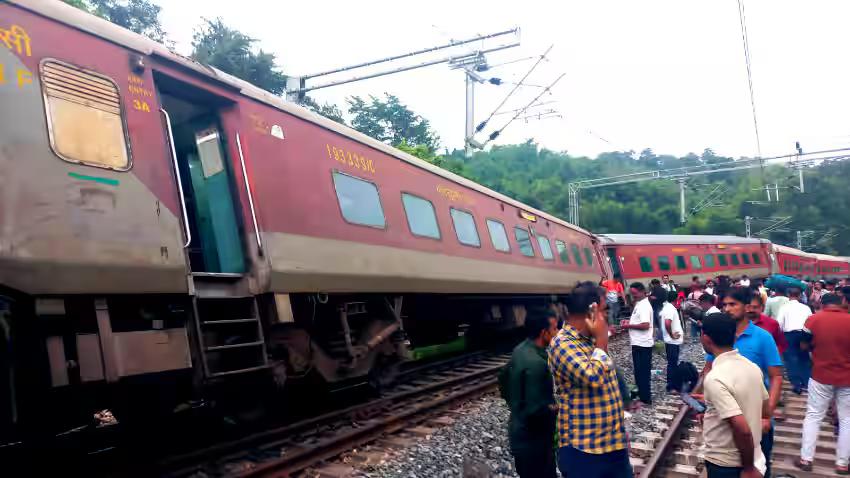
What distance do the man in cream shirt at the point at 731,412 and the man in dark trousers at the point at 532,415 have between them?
2.98ft

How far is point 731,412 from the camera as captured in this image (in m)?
2.91

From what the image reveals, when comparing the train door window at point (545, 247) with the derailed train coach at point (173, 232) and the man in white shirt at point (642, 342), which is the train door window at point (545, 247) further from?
the man in white shirt at point (642, 342)

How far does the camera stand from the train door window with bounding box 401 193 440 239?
7.75 m

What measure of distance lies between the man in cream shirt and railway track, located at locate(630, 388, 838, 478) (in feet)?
5.49

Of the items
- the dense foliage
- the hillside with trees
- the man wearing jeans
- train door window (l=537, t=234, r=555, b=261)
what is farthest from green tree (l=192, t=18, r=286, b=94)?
the man wearing jeans

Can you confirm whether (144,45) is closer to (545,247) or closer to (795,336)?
(795,336)

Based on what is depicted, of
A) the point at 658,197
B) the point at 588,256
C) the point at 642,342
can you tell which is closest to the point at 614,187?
the point at 658,197

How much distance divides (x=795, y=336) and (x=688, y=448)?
10.6ft

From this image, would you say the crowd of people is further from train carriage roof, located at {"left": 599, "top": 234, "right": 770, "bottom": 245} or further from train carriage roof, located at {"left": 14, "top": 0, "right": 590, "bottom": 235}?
train carriage roof, located at {"left": 599, "top": 234, "right": 770, "bottom": 245}

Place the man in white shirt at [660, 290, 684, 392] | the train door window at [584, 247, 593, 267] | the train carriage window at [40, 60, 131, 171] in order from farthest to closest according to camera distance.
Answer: the train door window at [584, 247, 593, 267] < the man in white shirt at [660, 290, 684, 392] < the train carriage window at [40, 60, 131, 171]

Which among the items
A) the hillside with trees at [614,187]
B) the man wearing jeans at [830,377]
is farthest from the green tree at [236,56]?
the man wearing jeans at [830,377]

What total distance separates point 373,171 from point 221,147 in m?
2.32

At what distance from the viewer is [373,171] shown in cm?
723

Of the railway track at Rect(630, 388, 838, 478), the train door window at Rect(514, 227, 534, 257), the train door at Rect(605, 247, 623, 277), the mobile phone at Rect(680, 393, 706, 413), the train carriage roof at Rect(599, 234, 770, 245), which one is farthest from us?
the train carriage roof at Rect(599, 234, 770, 245)
